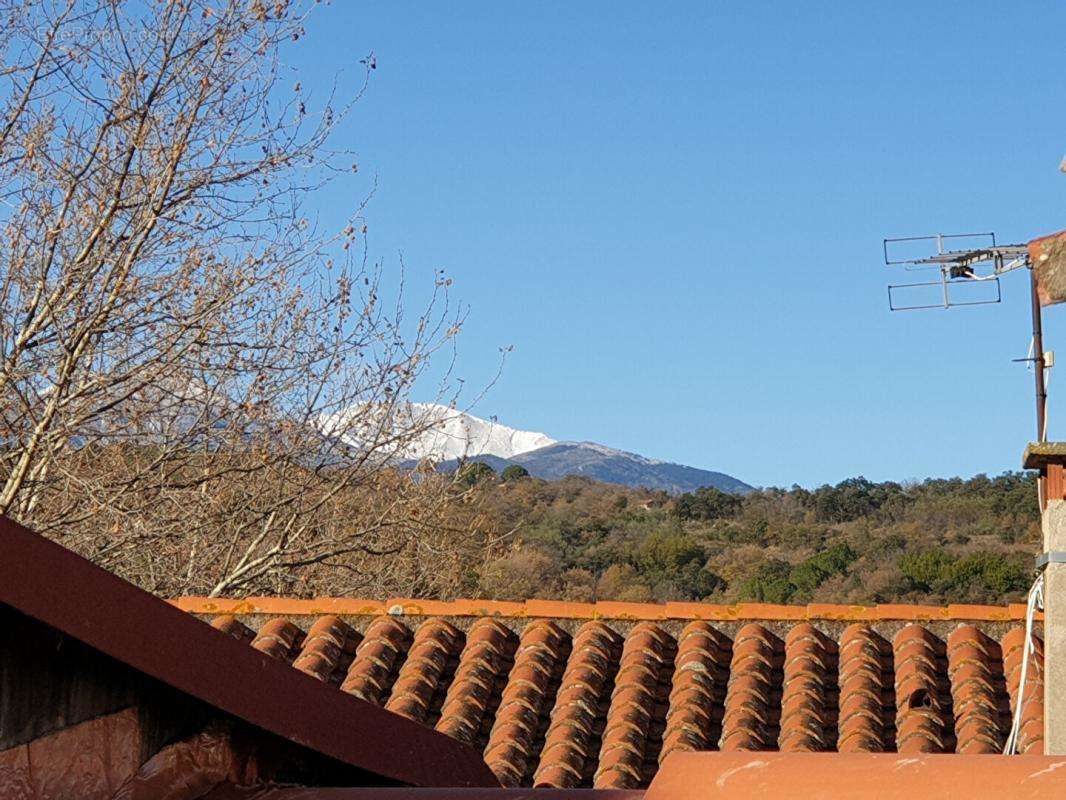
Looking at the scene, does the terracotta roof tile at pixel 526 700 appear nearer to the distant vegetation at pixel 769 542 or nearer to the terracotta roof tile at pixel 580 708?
the terracotta roof tile at pixel 580 708

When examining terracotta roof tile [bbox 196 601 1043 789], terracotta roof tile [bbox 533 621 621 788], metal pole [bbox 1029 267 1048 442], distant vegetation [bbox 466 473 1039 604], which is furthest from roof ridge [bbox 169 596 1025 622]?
distant vegetation [bbox 466 473 1039 604]

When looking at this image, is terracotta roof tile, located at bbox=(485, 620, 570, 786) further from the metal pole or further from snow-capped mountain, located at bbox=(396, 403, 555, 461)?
snow-capped mountain, located at bbox=(396, 403, 555, 461)

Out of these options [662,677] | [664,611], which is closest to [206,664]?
[662,677]

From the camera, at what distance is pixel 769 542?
95.0ft

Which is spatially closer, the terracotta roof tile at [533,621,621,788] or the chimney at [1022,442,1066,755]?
the chimney at [1022,442,1066,755]

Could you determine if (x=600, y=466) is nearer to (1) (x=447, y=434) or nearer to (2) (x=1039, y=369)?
(1) (x=447, y=434)

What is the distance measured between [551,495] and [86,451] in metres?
Answer: 19.8

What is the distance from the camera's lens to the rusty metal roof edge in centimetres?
207

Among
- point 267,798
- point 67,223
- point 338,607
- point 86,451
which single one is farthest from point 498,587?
point 267,798

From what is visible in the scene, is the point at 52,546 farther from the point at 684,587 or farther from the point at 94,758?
the point at 684,587

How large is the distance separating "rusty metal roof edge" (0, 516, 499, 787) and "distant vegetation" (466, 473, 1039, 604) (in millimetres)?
14384

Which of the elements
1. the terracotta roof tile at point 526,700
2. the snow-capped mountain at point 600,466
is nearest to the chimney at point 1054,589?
the terracotta roof tile at point 526,700

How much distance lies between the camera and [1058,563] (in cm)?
482

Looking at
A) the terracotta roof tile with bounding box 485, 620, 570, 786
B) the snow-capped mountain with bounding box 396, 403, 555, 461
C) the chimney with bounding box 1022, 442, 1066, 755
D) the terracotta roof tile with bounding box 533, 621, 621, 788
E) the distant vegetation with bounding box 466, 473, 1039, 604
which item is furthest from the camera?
the distant vegetation with bounding box 466, 473, 1039, 604
